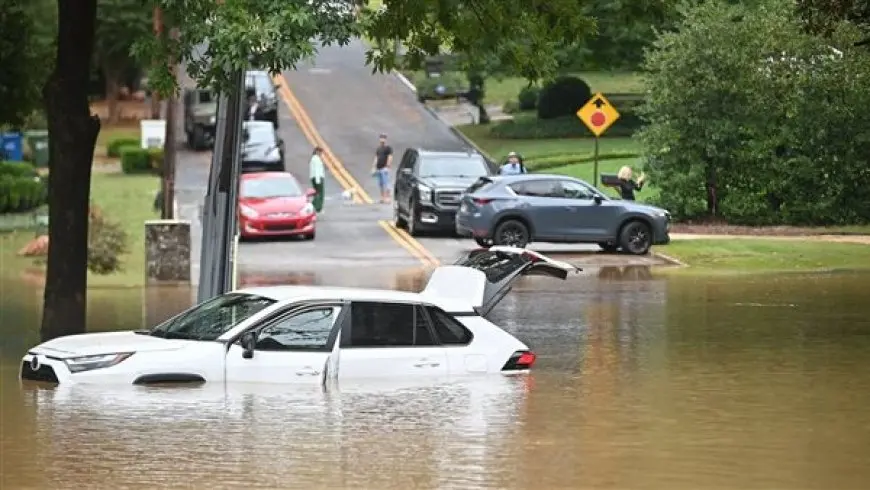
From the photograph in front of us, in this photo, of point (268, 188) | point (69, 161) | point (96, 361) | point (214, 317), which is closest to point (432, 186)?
point (268, 188)

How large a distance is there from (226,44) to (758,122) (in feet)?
72.5

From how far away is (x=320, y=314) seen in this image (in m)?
15.5

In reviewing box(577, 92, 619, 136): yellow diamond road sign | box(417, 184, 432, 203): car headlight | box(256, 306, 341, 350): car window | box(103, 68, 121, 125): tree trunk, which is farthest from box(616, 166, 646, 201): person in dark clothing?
box(103, 68, 121, 125): tree trunk

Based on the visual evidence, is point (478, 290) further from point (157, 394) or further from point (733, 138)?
point (733, 138)

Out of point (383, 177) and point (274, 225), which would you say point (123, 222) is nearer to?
point (274, 225)

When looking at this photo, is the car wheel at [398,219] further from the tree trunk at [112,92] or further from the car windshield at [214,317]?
the tree trunk at [112,92]

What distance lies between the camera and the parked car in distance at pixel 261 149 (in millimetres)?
44750

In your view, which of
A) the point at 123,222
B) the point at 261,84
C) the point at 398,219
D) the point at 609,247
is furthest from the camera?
the point at 261,84

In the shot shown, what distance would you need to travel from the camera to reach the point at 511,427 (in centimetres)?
1430

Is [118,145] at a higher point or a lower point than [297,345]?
higher

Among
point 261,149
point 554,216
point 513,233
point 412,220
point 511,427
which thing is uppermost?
point 261,149

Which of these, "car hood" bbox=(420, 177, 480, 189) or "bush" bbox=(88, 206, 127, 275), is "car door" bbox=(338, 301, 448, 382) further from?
"car hood" bbox=(420, 177, 480, 189)

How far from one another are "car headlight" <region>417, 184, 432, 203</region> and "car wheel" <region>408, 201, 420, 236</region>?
1.19ft

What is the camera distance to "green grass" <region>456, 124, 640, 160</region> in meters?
51.1
